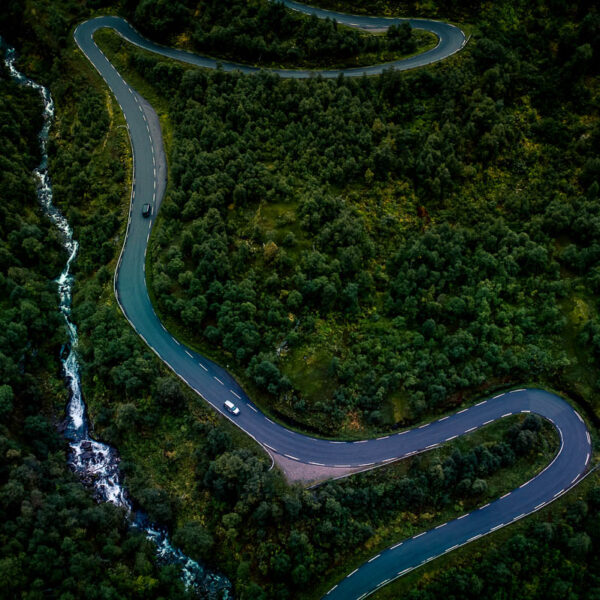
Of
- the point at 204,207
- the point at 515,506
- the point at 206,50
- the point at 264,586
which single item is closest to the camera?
the point at 264,586

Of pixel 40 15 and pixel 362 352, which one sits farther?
pixel 40 15

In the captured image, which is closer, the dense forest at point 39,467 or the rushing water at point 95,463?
the dense forest at point 39,467

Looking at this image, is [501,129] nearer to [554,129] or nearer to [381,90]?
[554,129]

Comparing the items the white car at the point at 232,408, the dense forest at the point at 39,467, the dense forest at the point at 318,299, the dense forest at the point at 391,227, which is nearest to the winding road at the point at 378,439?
the white car at the point at 232,408

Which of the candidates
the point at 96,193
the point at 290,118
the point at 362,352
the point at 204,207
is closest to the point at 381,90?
the point at 290,118

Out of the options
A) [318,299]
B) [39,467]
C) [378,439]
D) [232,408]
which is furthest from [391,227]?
[39,467]

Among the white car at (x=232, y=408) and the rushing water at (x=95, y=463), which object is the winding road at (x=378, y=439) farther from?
the rushing water at (x=95, y=463)

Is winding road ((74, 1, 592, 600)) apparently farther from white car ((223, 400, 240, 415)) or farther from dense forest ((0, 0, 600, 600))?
dense forest ((0, 0, 600, 600))

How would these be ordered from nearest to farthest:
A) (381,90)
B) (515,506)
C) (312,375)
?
(515,506) → (312,375) → (381,90)
